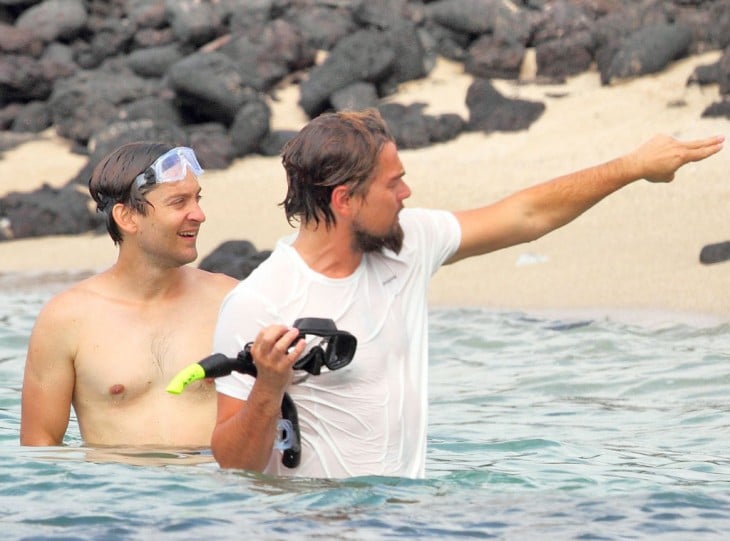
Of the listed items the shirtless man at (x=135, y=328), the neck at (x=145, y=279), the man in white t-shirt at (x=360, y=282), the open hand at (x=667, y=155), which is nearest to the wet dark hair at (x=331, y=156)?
the man in white t-shirt at (x=360, y=282)

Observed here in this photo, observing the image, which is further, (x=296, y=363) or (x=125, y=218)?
(x=125, y=218)

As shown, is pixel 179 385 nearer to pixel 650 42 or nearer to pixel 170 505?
pixel 170 505

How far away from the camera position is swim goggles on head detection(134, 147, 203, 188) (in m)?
5.59

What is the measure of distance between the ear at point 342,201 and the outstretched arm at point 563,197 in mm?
464

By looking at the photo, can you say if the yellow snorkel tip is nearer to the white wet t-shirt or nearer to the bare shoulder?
the white wet t-shirt

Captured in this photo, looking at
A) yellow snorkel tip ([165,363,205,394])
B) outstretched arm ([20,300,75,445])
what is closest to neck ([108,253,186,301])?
outstretched arm ([20,300,75,445])

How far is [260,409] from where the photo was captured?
4.23m

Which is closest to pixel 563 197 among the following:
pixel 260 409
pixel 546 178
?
pixel 260 409

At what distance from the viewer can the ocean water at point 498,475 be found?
4.88 m

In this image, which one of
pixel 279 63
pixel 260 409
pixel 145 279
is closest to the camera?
pixel 260 409

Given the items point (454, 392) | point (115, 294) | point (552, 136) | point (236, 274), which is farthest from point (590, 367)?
point (552, 136)

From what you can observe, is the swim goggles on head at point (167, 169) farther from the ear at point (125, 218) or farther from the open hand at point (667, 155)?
the open hand at point (667, 155)

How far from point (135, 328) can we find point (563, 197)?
1790 mm

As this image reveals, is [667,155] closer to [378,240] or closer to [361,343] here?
[378,240]
